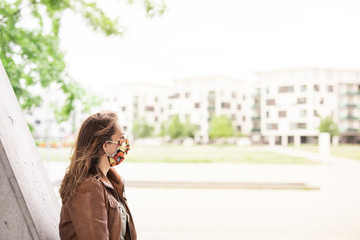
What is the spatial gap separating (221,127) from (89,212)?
4852 cm

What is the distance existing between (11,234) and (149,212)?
3.92 m

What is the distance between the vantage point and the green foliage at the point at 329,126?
35.9 m

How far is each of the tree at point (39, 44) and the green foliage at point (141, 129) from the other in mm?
44445

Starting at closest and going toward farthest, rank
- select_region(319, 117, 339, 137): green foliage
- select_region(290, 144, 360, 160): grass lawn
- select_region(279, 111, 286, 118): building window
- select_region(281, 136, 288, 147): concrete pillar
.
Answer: select_region(290, 144, 360, 160): grass lawn, select_region(319, 117, 339, 137): green foliage, select_region(279, 111, 286, 118): building window, select_region(281, 136, 288, 147): concrete pillar

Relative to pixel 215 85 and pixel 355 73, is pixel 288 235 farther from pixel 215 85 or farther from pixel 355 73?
pixel 215 85

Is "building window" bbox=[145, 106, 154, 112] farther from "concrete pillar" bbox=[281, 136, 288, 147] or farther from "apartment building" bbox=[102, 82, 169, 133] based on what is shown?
"concrete pillar" bbox=[281, 136, 288, 147]

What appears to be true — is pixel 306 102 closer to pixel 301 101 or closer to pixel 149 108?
pixel 301 101

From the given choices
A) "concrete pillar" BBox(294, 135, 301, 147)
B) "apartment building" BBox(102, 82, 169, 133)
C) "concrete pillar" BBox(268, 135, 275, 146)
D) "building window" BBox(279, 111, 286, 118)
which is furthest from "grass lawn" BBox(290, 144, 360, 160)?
"apartment building" BBox(102, 82, 169, 133)

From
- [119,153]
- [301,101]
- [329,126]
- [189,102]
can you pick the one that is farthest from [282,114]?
[119,153]

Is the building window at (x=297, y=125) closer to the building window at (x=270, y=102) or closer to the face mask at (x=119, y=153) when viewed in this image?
the building window at (x=270, y=102)

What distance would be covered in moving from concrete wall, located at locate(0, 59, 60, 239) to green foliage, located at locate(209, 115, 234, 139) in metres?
47.7

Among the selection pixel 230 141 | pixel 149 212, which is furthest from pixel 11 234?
pixel 230 141

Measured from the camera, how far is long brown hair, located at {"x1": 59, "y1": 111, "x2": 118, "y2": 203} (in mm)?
1700

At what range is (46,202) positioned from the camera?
200 cm
